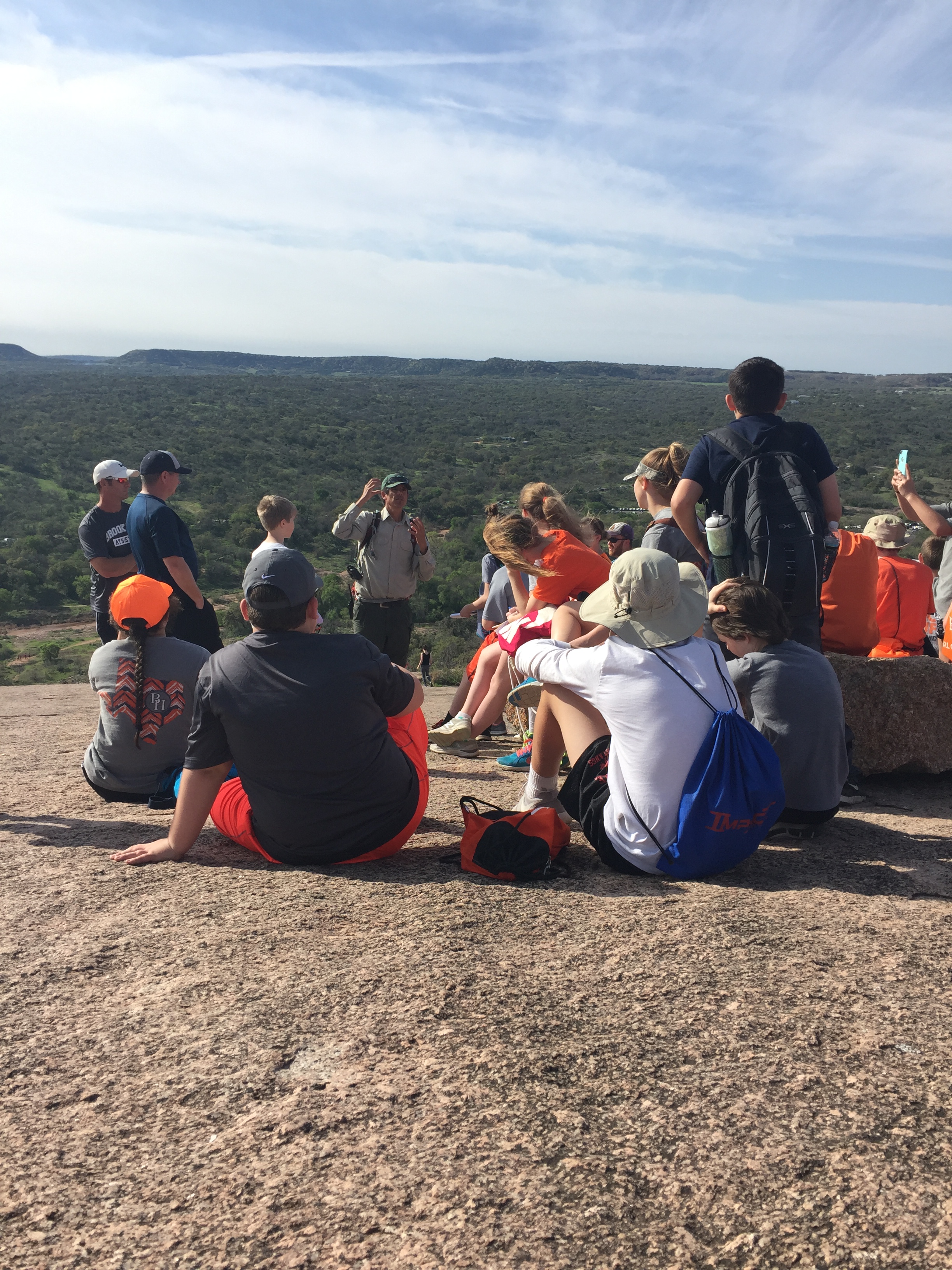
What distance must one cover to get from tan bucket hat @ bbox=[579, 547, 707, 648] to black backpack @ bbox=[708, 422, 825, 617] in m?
1.01

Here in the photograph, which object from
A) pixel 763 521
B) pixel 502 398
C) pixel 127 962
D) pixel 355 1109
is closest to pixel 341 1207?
pixel 355 1109

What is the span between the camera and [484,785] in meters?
4.87

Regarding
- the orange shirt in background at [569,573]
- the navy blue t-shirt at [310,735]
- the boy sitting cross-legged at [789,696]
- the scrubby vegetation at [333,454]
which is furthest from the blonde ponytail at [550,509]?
the scrubby vegetation at [333,454]

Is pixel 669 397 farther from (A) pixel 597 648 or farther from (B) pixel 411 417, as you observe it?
(A) pixel 597 648

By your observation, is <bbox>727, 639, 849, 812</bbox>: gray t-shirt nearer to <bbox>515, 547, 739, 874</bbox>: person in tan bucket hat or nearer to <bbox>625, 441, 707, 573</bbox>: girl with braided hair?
<bbox>515, 547, 739, 874</bbox>: person in tan bucket hat

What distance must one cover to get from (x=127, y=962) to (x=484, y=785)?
243 cm

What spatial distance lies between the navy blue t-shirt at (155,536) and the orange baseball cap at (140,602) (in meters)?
1.09

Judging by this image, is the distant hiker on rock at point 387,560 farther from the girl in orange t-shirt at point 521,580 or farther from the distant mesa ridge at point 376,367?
the distant mesa ridge at point 376,367

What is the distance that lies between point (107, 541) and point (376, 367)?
167 m

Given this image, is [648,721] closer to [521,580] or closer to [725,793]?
[725,793]

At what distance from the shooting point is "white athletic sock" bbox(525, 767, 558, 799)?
378cm

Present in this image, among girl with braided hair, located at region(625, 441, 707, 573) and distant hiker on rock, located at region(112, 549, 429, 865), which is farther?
girl with braided hair, located at region(625, 441, 707, 573)

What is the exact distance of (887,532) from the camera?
5.77 m

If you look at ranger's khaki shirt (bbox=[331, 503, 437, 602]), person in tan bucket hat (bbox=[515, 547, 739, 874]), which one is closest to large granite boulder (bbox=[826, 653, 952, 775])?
person in tan bucket hat (bbox=[515, 547, 739, 874])
